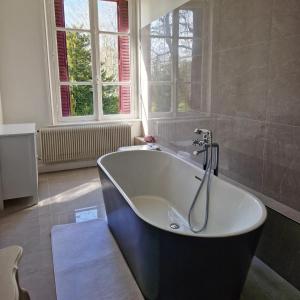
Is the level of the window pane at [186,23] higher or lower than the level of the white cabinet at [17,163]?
higher

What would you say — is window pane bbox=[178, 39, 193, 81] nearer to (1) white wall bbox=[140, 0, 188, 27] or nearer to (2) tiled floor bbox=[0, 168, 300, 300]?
(1) white wall bbox=[140, 0, 188, 27]

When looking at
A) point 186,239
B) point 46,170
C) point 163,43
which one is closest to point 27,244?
point 186,239

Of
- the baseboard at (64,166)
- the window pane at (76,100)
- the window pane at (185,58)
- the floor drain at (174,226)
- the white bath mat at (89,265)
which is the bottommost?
the white bath mat at (89,265)

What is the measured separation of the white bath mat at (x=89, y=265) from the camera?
75.4 inches

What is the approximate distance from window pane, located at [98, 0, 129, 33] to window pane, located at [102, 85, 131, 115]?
2.92ft

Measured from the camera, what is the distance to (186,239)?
1443 mm

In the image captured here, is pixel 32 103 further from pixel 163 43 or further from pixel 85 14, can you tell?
pixel 163 43

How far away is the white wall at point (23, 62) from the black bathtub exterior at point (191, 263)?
3.03m

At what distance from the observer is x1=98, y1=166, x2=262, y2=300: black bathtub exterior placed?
145 cm

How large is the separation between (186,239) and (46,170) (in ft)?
11.3

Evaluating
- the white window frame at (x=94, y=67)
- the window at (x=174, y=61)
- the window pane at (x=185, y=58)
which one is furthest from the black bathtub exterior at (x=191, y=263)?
the white window frame at (x=94, y=67)

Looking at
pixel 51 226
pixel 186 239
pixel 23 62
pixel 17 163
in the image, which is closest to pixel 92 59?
pixel 23 62

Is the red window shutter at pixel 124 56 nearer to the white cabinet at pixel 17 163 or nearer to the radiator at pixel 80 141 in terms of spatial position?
the radiator at pixel 80 141

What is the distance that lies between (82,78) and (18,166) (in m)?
1.91
